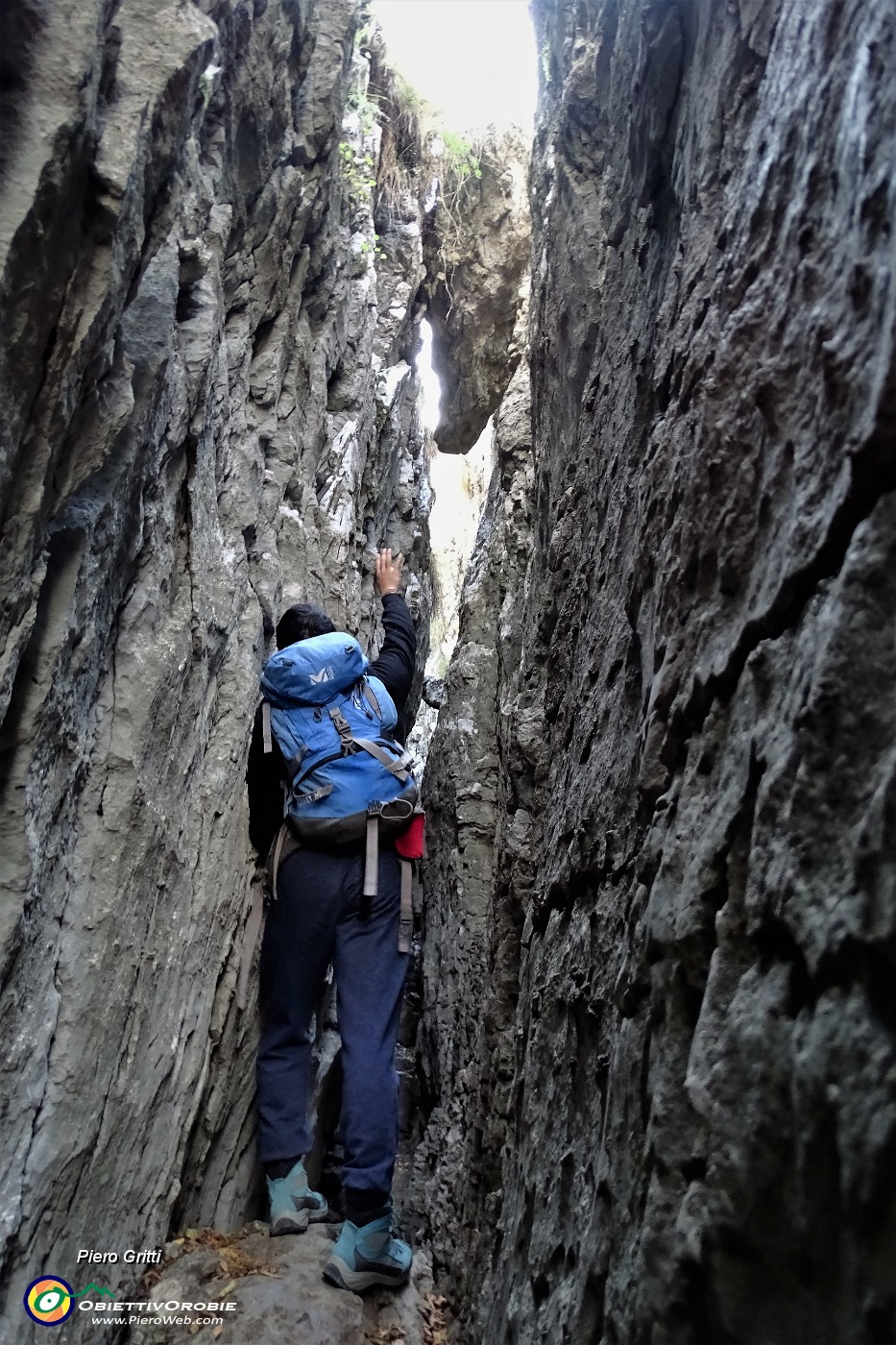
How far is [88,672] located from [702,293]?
8.35 feet

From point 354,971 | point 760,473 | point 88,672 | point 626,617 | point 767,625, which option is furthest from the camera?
point 354,971

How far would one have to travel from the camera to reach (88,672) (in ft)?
11.4

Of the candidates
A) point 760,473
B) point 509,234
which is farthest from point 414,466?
point 760,473

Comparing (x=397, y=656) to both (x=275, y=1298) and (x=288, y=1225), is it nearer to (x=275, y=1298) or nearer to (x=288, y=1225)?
(x=288, y=1225)

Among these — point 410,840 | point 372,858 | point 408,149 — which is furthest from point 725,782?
point 408,149

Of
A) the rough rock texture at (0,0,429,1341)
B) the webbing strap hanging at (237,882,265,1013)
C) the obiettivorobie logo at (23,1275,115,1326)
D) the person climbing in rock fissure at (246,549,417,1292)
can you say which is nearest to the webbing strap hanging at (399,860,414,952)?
the person climbing in rock fissure at (246,549,417,1292)

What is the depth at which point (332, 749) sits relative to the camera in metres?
4.58

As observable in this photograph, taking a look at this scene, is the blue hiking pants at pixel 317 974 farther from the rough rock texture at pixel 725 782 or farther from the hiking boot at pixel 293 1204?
the rough rock texture at pixel 725 782

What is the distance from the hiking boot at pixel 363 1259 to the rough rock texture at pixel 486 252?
10.3 m

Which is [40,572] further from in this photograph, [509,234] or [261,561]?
[509,234]

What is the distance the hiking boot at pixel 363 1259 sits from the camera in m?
3.76

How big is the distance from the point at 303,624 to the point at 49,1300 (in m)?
3.24

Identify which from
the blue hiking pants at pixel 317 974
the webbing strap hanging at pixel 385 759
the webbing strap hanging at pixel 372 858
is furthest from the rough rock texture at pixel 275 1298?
the webbing strap hanging at pixel 385 759

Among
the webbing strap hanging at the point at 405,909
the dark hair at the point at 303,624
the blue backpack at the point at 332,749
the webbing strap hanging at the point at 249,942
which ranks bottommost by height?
the webbing strap hanging at the point at 249,942
